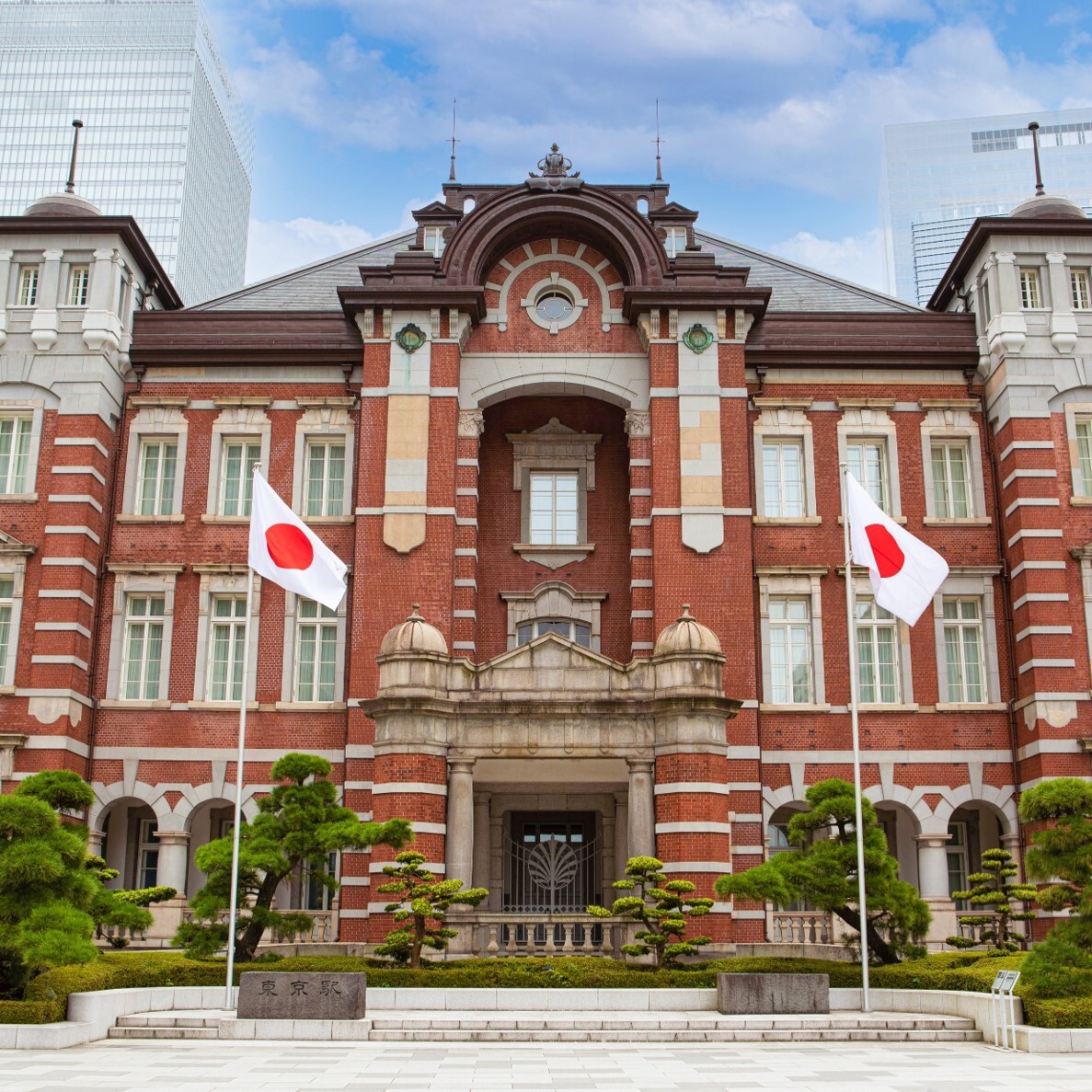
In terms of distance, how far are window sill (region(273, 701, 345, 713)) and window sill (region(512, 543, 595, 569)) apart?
16.4 ft

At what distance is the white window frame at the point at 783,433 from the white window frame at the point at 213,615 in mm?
10458

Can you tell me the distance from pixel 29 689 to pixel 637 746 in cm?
1153

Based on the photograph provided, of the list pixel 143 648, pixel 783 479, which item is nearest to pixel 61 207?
pixel 143 648

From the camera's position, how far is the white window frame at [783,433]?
93.8 ft

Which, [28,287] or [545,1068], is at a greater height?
[28,287]

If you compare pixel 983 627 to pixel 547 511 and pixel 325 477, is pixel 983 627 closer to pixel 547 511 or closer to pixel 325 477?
pixel 547 511

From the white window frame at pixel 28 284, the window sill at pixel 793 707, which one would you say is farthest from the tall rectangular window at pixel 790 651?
the white window frame at pixel 28 284

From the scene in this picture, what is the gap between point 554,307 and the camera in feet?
96.6

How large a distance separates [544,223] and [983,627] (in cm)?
1221

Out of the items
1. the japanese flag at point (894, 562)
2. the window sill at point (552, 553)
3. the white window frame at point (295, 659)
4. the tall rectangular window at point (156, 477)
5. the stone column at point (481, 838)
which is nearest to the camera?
the japanese flag at point (894, 562)

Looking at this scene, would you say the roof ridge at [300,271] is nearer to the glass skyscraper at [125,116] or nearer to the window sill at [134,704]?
the window sill at [134,704]

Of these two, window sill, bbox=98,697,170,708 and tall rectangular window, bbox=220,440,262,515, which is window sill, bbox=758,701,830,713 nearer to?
tall rectangular window, bbox=220,440,262,515

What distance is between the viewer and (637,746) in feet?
77.5

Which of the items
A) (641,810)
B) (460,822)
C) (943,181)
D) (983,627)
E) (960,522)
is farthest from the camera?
(943,181)
